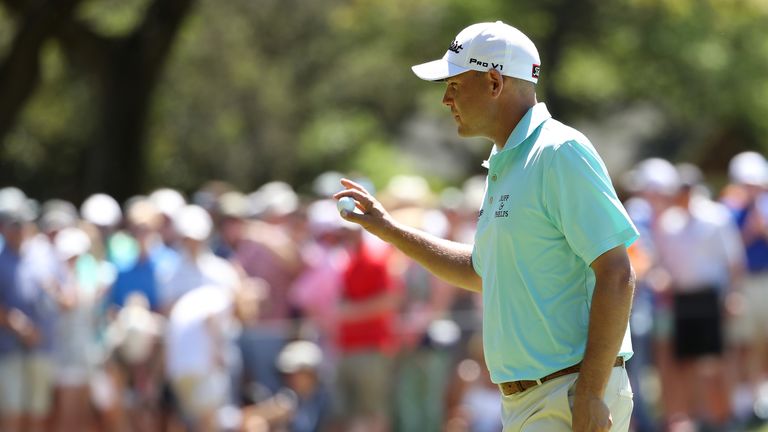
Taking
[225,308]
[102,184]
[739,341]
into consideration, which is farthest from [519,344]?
[102,184]

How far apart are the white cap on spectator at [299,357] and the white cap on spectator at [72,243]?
73.6 inches

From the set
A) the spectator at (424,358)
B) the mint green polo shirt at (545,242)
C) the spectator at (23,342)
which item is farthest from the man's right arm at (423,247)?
the spectator at (23,342)

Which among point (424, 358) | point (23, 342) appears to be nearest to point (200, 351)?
point (23, 342)

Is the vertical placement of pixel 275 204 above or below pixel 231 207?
above

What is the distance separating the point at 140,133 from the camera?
61.1 ft

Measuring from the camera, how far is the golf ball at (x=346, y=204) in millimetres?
4781

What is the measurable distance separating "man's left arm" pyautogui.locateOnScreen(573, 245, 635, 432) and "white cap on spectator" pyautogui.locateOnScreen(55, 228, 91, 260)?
24.1ft

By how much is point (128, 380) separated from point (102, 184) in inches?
317

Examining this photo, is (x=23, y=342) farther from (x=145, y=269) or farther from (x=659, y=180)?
(x=659, y=180)

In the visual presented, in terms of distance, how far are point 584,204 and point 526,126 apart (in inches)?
16.6

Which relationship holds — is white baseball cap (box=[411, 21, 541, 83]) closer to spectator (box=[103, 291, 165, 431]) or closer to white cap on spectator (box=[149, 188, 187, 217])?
spectator (box=[103, 291, 165, 431])

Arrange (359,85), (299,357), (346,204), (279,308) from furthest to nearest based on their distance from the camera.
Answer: (359,85), (279,308), (299,357), (346,204)

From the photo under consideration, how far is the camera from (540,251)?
442cm

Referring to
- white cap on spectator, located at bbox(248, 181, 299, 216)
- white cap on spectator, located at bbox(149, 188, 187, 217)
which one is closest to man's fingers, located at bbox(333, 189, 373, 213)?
white cap on spectator, located at bbox(149, 188, 187, 217)
